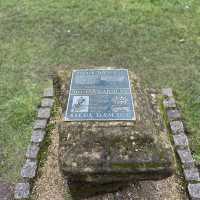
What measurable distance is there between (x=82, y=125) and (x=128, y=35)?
382 cm

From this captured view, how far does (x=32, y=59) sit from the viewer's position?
7055 millimetres

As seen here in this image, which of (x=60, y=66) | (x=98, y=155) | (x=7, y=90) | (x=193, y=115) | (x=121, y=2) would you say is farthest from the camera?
(x=121, y=2)

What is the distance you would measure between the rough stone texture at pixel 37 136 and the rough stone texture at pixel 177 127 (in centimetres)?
181

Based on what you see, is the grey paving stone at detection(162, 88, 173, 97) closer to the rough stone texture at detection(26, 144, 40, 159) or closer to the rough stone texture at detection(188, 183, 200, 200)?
the rough stone texture at detection(188, 183, 200, 200)

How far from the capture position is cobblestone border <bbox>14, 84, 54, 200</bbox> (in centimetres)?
480

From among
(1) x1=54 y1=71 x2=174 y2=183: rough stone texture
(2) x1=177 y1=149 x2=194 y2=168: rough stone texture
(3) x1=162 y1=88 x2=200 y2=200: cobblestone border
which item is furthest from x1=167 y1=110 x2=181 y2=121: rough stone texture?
(1) x1=54 y1=71 x2=174 y2=183: rough stone texture

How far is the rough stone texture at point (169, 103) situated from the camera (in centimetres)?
594

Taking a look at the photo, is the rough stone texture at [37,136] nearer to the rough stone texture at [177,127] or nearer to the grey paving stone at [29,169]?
the grey paving stone at [29,169]

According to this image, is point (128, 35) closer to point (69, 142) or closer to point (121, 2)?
point (121, 2)

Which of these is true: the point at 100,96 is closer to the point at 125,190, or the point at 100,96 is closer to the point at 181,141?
the point at 125,190

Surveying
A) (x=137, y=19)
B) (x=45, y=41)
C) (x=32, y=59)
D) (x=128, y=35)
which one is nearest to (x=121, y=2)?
(x=137, y=19)

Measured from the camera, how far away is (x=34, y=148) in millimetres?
5301

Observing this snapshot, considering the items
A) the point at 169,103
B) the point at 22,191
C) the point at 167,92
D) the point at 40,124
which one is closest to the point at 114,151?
the point at 22,191

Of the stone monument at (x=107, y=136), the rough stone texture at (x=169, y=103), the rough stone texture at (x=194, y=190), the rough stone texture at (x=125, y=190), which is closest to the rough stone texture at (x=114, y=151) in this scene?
the stone monument at (x=107, y=136)
